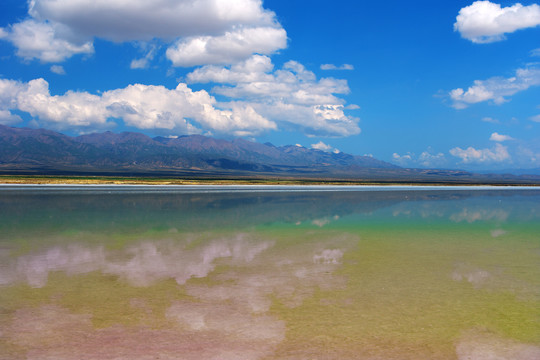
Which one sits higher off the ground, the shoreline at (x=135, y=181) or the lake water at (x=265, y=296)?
the shoreline at (x=135, y=181)

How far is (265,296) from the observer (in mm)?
12508

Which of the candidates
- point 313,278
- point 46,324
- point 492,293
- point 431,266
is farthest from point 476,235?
point 46,324

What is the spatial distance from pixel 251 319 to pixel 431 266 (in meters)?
9.77

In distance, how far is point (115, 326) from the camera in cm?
1003

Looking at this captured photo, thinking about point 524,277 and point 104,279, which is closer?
point 104,279

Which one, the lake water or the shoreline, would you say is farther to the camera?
the shoreline

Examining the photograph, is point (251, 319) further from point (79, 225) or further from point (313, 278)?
point (79, 225)

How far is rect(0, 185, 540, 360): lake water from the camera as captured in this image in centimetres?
913

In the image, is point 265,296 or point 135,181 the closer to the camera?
point 265,296

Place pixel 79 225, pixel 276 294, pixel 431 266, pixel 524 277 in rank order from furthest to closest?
pixel 79 225, pixel 431 266, pixel 524 277, pixel 276 294

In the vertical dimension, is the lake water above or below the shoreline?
below

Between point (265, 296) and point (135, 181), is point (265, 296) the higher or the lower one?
the lower one

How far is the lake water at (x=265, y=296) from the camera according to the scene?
913cm

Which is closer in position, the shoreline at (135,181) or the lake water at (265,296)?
the lake water at (265,296)
